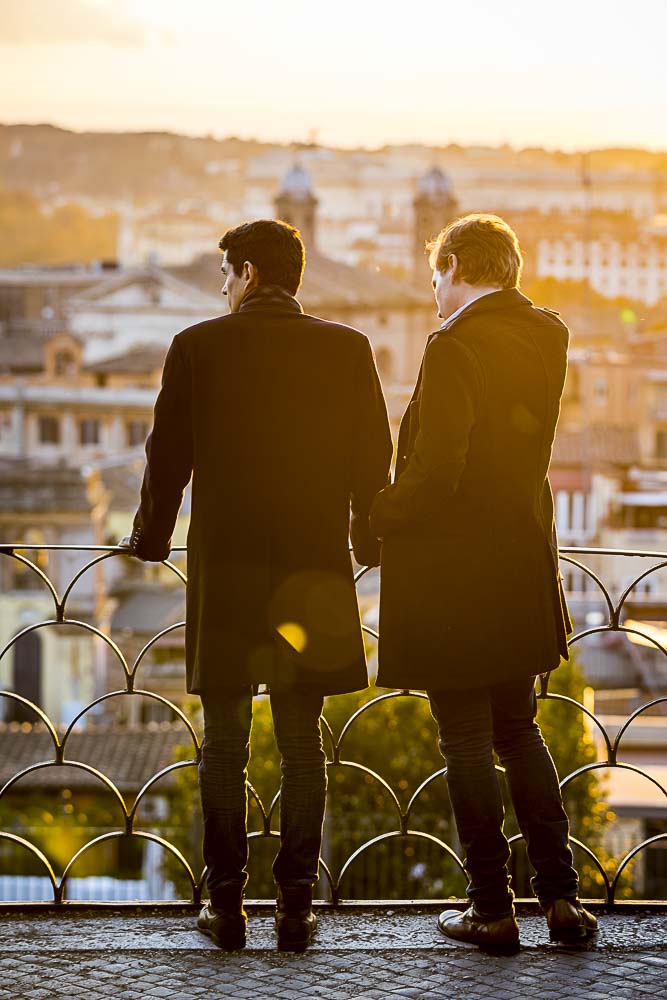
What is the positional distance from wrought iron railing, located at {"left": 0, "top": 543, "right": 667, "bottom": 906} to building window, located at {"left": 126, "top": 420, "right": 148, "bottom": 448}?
14.0 meters

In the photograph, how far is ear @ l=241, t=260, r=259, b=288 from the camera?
93.5 inches

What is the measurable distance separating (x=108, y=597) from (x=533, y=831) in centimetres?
2937

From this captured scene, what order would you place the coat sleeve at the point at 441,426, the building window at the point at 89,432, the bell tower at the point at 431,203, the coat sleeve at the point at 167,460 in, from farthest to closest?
the bell tower at the point at 431,203 < the building window at the point at 89,432 < the coat sleeve at the point at 167,460 < the coat sleeve at the point at 441,426

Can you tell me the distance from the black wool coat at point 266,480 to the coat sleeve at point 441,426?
0.14m

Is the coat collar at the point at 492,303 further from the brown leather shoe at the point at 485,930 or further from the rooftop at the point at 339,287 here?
the rooftop at the point at 339,287

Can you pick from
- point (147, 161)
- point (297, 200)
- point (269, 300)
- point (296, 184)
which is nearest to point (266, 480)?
point (269, 300)

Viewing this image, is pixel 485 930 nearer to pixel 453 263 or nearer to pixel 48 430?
pixel 453 263

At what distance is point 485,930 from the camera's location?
7.99ft

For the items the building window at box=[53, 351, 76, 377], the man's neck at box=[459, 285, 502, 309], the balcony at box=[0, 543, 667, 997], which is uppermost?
the building window at box=[53, 351, 76, 377]

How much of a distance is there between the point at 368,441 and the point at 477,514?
0.23 meters

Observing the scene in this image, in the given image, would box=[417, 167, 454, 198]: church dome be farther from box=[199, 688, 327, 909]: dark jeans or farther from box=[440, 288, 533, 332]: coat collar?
box=[199, 688, 327, 909]: dark jeans

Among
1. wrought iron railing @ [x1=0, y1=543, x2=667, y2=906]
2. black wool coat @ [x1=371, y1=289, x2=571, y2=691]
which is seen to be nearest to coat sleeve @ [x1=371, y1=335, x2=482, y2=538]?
black wool coat @ [x1=371, y1=289, x2=571, y2=691]

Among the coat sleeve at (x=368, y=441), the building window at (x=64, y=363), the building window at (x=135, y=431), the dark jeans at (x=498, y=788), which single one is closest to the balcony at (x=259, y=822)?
the dark jeans at (x=498, y=788)

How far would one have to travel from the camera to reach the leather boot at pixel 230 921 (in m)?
2.44
